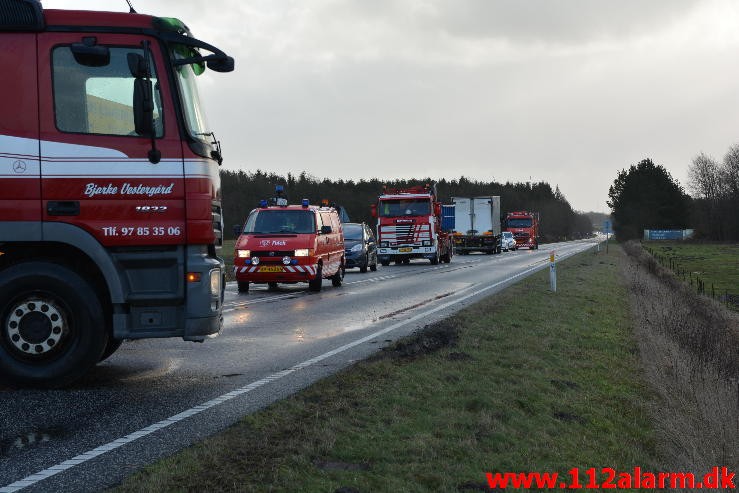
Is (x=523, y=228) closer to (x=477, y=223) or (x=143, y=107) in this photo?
(x=477, y=223)

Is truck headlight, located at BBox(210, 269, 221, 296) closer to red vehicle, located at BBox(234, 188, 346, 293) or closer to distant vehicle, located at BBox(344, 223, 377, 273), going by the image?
red vehicle, located at BBox(234, 188, 346, 293)

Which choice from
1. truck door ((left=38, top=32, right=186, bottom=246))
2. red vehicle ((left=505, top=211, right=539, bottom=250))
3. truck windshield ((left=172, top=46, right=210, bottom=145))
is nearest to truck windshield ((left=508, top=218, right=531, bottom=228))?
→ red vehicle ((left=505, top=211, right=539, bottom=250))

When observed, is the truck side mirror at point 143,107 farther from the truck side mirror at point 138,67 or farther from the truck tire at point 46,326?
the truck tire at point 46,326

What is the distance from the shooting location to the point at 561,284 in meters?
22.4

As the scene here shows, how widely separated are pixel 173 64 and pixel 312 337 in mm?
4619

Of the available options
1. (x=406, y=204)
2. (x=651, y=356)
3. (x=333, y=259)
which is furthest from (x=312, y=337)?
(x=406, y=204)

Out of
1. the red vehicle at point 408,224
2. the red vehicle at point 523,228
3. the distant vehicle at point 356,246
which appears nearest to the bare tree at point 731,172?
the red vehicle at point 523,228

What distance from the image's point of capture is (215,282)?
7.36 meters

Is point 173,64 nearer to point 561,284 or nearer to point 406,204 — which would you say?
→ point 561,284

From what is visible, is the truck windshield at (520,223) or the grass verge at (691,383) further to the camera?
the truck windshield at (520,223)

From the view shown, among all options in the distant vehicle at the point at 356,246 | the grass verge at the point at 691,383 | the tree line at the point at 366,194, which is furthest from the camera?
the tree line at the point at 366,194

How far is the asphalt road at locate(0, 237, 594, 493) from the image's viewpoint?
4.80 meters

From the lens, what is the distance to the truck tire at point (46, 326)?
6785mm

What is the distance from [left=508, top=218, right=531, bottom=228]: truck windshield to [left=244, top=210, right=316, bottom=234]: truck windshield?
5158 cm
